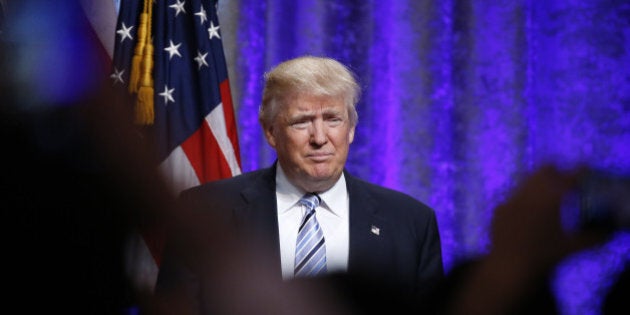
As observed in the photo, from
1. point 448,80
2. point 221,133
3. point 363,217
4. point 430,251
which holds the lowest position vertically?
point 430,251

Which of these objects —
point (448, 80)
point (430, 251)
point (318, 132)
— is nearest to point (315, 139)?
point (318, 132)

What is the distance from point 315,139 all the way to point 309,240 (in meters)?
0.25

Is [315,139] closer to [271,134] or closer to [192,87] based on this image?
[271,134]

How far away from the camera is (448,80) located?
2574mm

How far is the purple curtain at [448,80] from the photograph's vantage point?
2521 millimetres

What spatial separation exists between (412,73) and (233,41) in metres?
0.75

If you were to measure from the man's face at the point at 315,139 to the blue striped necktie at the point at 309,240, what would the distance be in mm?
40

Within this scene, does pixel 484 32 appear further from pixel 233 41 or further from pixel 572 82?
pixel 233 41

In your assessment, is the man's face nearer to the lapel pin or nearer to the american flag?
the lapel pin

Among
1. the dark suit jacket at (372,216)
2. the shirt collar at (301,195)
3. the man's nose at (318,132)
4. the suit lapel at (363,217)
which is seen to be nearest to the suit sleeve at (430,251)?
the dark suit jacket at (372,216)

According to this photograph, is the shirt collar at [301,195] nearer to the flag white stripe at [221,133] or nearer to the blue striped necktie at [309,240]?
the blue striped necktie at [309,240]

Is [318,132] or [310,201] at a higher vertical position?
[318,132]

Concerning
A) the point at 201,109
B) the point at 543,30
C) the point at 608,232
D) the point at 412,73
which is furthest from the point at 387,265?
the point at 543,30

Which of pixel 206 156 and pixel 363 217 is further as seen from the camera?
pixel 206 156
